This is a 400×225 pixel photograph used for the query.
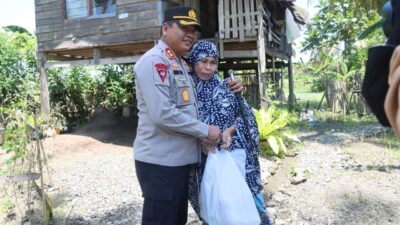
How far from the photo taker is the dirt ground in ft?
14.2

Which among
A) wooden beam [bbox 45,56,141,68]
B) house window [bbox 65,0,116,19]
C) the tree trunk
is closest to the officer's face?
wooden beam [bbox 45,56,141,68]

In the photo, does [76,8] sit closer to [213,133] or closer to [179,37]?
[179,37]

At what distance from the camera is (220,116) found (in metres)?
2.59

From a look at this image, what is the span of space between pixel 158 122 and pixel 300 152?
6.02 m

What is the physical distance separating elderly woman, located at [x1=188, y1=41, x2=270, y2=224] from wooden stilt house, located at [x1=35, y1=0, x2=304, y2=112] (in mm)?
6216

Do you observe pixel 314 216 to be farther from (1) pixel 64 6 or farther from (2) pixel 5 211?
(1) pixel 64 6

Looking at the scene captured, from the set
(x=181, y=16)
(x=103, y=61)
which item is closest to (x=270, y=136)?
(x=103, y=61)

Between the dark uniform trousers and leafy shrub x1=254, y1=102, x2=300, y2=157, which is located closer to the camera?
the dark uniform trousers

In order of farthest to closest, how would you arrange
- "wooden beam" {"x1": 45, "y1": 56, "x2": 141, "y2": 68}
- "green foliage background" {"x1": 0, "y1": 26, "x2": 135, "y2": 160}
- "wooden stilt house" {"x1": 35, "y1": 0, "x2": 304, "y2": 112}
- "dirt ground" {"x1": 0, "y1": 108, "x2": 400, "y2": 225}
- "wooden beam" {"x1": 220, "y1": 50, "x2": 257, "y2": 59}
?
"green foliage background" {"x1": 0, "y1": 26, "x2": 135, "y2": 160}
"wooden beam" {"x1": 45, "y1": 56, "x2": 141, "y2": 68}
"wooden beam" {"x1": 220, "y1": 50, "x2": 257, "y2": 59}
"wooden stilt house" {"x1": 35, "y1": 0, "x2": 304, "y2": 112}
"dirt ground" {"x1": 0, "y1": 108, "x2": 400, "y2": 225}

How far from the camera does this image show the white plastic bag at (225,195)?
2320 mm

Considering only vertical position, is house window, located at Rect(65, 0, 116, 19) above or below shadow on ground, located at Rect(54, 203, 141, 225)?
above

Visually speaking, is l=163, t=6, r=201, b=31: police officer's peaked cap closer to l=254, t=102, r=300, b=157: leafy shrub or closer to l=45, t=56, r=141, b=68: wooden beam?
l=254, t=102, r=300, b=157: leafy shrub

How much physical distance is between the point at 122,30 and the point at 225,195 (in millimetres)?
7837

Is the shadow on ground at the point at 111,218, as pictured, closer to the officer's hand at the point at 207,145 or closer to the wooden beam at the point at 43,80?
the officer's hand at the point at 207,145
